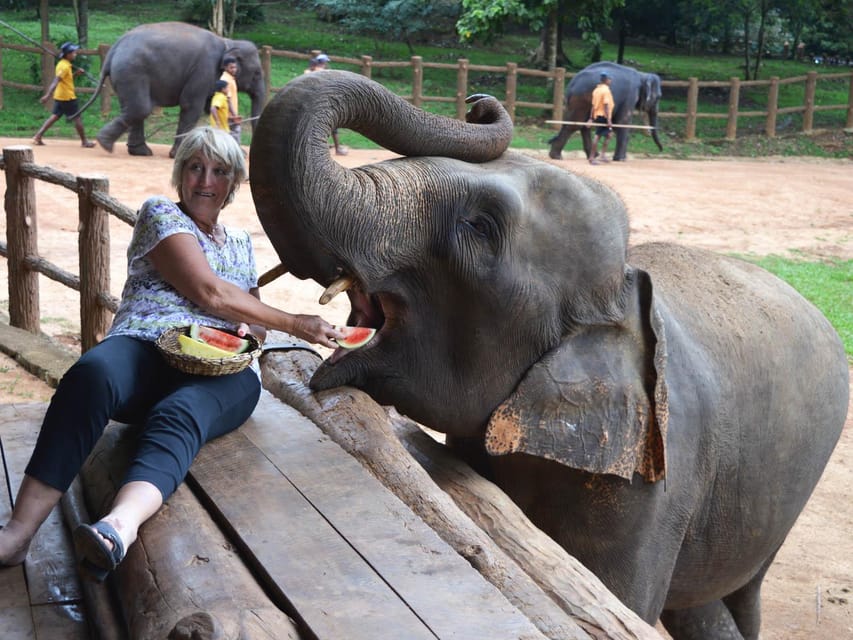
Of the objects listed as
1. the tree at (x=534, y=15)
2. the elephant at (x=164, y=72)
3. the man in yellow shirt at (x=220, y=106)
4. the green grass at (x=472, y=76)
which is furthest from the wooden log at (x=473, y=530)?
the tree at (x=534, y=15)

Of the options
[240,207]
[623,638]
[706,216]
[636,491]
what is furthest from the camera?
[706,216]

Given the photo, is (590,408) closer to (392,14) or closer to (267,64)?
(267,64)

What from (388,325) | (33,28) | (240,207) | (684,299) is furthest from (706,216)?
(33,28)

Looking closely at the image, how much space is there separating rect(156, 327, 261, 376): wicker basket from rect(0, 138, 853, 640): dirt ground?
1.12 metres

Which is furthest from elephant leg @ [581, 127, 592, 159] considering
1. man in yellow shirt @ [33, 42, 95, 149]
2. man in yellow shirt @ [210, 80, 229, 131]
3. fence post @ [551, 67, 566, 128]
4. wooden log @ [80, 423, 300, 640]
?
wooden log @ [80, 423, 300, 640]

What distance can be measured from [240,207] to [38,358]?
694 cm

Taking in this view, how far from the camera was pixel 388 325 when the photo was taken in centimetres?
309

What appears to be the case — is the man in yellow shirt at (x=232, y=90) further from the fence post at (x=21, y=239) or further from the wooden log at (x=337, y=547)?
the wooden log at (x=337, y=547)

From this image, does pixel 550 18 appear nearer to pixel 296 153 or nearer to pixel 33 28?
pixel 33 28

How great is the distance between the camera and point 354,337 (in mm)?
2969

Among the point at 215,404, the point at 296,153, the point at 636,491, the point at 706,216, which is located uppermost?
the point at 296,153

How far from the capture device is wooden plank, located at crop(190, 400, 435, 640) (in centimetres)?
204

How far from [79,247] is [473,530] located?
4.70 m

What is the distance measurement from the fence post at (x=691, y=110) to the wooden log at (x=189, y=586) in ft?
72.0
